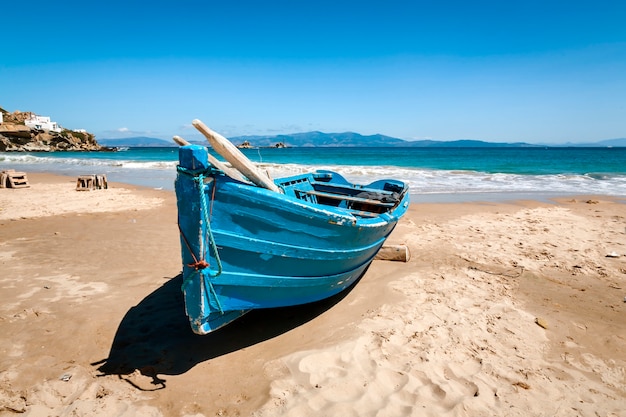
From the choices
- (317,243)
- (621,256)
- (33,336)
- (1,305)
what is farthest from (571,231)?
(1,305)

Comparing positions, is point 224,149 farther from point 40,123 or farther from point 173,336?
point 40,123

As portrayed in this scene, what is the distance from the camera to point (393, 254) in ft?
21.7

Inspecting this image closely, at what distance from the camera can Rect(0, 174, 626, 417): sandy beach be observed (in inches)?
120

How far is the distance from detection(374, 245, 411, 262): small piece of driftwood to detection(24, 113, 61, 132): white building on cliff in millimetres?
103102

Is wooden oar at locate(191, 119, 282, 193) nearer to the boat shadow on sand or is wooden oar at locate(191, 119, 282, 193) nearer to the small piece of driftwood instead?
the boat shadow on sand

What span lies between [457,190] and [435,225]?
851cm

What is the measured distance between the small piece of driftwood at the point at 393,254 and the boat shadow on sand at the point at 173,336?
1.81 meters

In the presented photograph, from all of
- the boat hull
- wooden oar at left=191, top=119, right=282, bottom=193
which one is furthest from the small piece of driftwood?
wooden oar at left=191, top=119, right=282, bottom=193

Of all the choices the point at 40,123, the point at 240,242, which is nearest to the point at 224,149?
the point at 240,242

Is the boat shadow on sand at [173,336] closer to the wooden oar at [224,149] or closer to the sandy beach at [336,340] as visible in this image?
the sandy beach at [336,340]

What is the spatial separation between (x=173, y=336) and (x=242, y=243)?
1759mm

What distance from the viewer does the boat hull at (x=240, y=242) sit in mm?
3068

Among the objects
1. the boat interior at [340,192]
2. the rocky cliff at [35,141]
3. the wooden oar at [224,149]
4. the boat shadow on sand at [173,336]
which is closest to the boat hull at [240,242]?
the wooden oar at [224,149]

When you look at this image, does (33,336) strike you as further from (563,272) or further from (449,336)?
(563,272)
